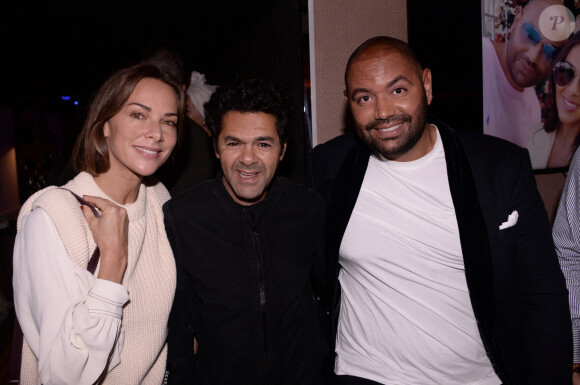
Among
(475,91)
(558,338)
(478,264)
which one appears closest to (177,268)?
(478,264)

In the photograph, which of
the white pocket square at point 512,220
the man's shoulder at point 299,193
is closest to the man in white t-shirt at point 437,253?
the white pocket square at point 512,220

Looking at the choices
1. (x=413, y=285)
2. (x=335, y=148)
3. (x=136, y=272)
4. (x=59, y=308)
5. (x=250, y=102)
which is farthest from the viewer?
(x=335, y=148)

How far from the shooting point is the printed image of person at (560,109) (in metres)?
2.90

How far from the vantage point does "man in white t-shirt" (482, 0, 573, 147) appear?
2.74 m

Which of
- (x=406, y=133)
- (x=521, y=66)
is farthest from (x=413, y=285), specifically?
(x=521, y=66)

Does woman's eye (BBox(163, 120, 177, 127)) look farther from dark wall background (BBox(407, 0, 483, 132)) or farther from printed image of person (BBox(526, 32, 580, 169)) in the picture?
printed image of person (BBox(526, 32, 580, 169))

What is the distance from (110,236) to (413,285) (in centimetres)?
125

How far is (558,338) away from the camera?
1.56 m

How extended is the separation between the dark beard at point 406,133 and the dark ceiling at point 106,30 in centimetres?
177

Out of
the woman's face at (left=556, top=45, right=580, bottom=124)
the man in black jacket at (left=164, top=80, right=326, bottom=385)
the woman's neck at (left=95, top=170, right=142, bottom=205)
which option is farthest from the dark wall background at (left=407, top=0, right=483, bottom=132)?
the woman's neck at (left=95, top=170, right=142, bottom=205)

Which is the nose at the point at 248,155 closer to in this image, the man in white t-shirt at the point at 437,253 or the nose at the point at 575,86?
the man in white t-shirt at the point at 437,253

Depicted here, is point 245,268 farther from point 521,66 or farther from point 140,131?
point 521,66

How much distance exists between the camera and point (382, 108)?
165 cm

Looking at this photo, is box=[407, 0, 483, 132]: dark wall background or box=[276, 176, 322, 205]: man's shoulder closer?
box=[276, 176, 322, 205]: man's shoulder
